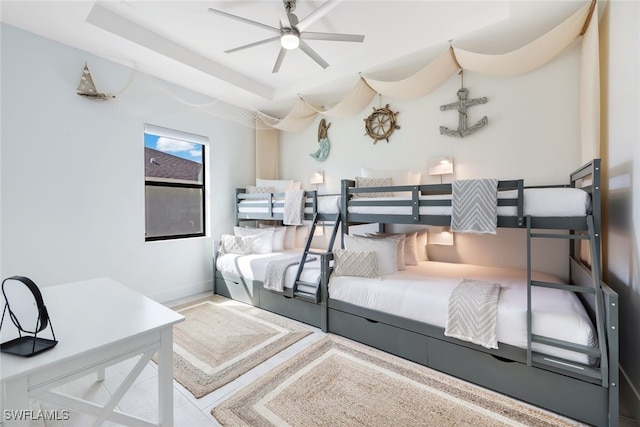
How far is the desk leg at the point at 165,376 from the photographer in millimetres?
1272

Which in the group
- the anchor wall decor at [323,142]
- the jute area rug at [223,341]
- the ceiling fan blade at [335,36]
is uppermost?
the ceiling fan blade at [335,36]

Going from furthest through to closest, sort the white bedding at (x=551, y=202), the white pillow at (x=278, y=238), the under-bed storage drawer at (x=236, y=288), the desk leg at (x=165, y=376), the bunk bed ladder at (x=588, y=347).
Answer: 1. the white pillow at (x=278, y=238)
2. the under-bed storage drawer at (x=236, y=288)
3. the white bedding at (x=551, y=202)
4. the bunk bed ladder at (x=588, y=347)
5. the desk leg at (x=165, y=376)

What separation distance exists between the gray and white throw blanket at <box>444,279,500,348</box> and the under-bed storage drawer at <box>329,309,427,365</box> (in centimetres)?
31

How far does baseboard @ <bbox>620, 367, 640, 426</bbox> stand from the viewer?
1.60 m

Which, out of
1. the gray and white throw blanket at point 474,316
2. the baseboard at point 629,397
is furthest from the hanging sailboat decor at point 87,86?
the baseboard at point 629,397

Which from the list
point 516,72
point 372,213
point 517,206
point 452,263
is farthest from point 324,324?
point 516,72

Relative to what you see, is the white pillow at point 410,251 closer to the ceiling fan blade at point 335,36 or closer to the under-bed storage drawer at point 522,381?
the under-bed storage drawer at point 522,381

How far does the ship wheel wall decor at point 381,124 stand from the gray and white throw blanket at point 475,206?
173 centimetres

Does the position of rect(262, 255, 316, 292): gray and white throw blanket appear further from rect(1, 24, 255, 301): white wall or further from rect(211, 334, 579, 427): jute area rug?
rect(1, 24, 255, 301): white wall

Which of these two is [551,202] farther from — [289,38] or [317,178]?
[317,178]

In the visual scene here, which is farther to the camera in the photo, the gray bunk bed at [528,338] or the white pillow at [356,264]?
the white pillow at [356,264]

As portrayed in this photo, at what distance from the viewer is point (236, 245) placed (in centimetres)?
374

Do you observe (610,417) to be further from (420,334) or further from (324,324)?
(324,324)

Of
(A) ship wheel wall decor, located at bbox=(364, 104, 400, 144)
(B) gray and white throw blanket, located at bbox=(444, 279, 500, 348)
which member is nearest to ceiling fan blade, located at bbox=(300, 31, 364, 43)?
(A) ship wheel wall decor, located at bbox=(364, 104, 400, 144)
